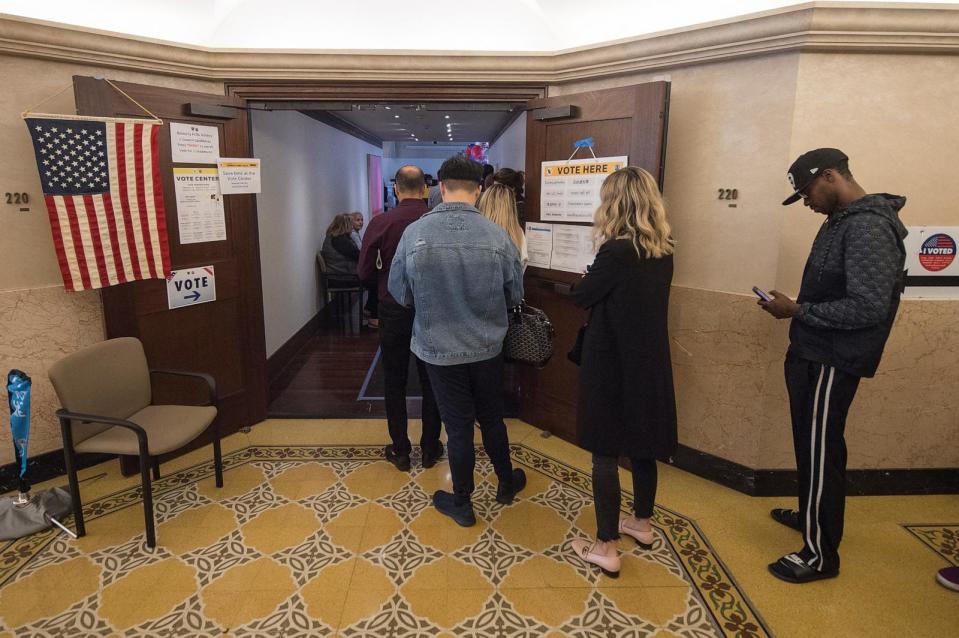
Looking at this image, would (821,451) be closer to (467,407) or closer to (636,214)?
(636,214)

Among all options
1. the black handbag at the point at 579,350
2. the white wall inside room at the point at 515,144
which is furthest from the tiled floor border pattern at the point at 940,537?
the white wall inside room at the point at 515,144

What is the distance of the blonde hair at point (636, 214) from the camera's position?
2121 millimetres

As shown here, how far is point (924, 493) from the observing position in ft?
9.98

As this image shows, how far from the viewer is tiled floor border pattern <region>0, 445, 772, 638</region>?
2.22 metres

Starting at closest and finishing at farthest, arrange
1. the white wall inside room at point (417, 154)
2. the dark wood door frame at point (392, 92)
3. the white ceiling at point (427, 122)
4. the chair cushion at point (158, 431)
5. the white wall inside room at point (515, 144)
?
the chair cushion at point (158, 431) < the dark wood door frame at point (392, 92) < the white wall inside room at point (515, 144) < the white ceiling at point (427, 122) < the white wall inside room at point (417, 154)

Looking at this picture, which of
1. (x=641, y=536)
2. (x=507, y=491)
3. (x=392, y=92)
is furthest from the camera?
(x=392, y=92)

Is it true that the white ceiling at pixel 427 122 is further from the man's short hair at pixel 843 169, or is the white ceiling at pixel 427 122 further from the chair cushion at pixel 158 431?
the man's short hair at pixel 843 169

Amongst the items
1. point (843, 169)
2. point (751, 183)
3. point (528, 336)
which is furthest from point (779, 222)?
point (528, 336)

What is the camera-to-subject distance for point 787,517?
2.77 meters

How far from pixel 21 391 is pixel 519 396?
2.86 m

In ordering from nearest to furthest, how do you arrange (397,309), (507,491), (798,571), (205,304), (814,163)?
(814,163) → (798,571) → (507,491) → (397,309) → (205,304)

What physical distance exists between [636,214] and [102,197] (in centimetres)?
275

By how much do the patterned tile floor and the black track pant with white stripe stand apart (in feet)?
0.67

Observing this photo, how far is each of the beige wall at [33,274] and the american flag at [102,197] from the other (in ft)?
0.89
